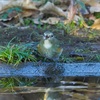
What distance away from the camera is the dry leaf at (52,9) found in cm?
618

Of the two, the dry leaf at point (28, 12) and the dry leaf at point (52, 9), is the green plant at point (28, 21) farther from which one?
the dry leaf at point (52, 9)

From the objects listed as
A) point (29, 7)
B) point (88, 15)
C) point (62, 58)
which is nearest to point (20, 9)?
point (29, 7)

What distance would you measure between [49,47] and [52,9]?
1776 mm

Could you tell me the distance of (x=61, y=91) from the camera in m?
4.46

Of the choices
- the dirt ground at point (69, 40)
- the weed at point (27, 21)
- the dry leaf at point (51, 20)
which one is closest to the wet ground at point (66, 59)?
the dirt ground at point (69, 40)

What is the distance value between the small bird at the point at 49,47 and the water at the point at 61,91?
29cm

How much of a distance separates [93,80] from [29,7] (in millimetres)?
2092

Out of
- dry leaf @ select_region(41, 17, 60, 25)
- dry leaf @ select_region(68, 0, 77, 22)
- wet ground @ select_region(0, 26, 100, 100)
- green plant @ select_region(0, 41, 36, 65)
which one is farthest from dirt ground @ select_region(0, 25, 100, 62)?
green plant @ select_region(0, 41, 36, 65)

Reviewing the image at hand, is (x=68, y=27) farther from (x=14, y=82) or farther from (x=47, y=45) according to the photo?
(x=14, y=82)

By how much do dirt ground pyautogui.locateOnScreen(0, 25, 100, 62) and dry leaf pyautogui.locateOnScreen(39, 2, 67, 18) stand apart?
310 mm

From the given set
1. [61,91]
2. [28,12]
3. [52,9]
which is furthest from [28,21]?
[61,91]

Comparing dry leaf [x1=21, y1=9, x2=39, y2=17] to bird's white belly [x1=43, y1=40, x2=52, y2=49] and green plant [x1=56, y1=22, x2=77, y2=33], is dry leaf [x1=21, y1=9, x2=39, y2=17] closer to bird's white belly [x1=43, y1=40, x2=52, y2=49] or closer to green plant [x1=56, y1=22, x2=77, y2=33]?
green plant [x1=56, y1=22, x2=77, y2=33]

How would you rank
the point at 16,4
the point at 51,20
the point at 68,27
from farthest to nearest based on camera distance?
the point at 16,4 → the point at 51,20 → the point at 68,27

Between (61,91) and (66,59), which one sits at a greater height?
(66,59)
